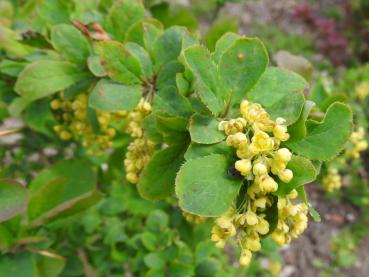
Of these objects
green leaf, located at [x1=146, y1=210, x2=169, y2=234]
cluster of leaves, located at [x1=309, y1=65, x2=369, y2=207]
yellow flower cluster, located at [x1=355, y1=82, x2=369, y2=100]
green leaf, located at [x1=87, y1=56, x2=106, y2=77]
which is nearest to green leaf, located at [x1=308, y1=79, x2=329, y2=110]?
cluster of leaves, located at [x1=309, y1=65, x2=369, y2=207]

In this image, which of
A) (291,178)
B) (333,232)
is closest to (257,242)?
(291,178)

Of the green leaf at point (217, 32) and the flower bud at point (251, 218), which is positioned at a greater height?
the flower bud at point (251, 218)

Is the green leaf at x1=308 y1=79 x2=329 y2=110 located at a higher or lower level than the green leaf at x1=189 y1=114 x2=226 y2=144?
lower

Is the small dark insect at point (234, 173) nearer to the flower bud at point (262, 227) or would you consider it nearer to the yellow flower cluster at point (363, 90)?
the flower bud at point (262, 227)

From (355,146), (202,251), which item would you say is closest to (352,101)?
(355,146)

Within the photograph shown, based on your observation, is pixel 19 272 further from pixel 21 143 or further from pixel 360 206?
pixel 360 206

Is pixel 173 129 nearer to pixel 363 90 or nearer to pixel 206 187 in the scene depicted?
pixel 206 187

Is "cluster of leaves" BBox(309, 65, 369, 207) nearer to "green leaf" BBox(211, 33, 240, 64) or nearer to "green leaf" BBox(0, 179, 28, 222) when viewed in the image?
"green leaf" BBox(211, 33, 240, 64)

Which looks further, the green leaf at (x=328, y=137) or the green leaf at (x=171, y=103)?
the green leaf at (x=171, y=103)

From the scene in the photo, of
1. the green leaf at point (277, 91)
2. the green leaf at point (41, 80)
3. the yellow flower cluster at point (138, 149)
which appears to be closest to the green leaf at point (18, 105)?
the green leaf at point (41, 80)
